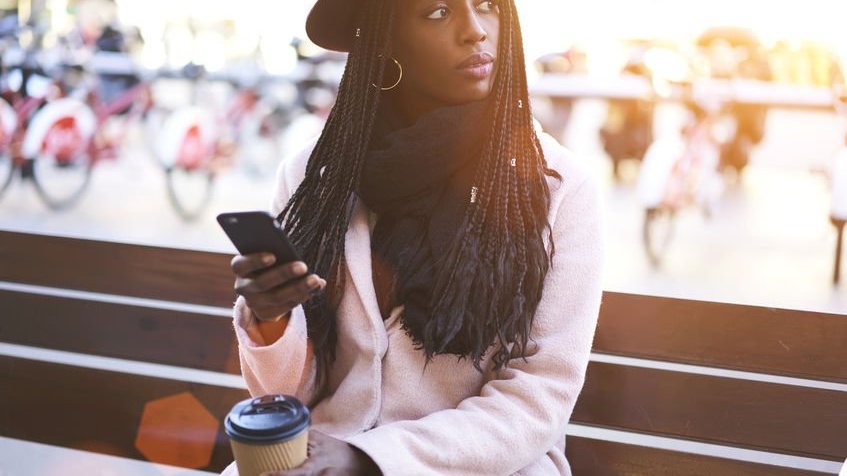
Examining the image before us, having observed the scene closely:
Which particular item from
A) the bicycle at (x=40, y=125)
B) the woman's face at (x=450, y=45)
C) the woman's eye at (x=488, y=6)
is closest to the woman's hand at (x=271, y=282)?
the woman's face at (x=450, y=45)

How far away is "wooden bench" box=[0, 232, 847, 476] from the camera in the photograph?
2.12m

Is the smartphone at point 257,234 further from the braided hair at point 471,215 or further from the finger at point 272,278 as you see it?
the braided hair at point 471,215

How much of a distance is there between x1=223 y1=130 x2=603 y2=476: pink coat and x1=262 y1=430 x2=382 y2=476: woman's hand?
3 cm

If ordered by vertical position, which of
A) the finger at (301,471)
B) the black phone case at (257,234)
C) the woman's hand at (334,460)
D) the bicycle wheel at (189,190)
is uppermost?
the black phone case at (257,234)

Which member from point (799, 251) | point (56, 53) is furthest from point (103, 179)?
point (799, 251)

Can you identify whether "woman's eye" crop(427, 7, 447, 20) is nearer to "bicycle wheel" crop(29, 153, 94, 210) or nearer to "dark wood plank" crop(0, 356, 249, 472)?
"dark wood plank" crop(0, 356, 249, 472)

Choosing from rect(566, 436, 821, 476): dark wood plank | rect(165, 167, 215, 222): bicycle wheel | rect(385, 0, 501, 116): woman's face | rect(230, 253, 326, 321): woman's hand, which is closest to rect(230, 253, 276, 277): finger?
rect(230, 253, 326, 321): woman's hand

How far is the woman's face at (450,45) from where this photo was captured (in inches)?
70.4

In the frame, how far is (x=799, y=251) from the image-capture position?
7.40 meters

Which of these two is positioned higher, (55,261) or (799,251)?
(55,261)

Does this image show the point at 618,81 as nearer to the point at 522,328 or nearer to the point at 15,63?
the point at 15,63

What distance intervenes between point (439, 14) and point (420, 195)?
1.18 ft

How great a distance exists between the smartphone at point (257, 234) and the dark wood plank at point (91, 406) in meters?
1.12

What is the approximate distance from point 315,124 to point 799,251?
4.66 metres
